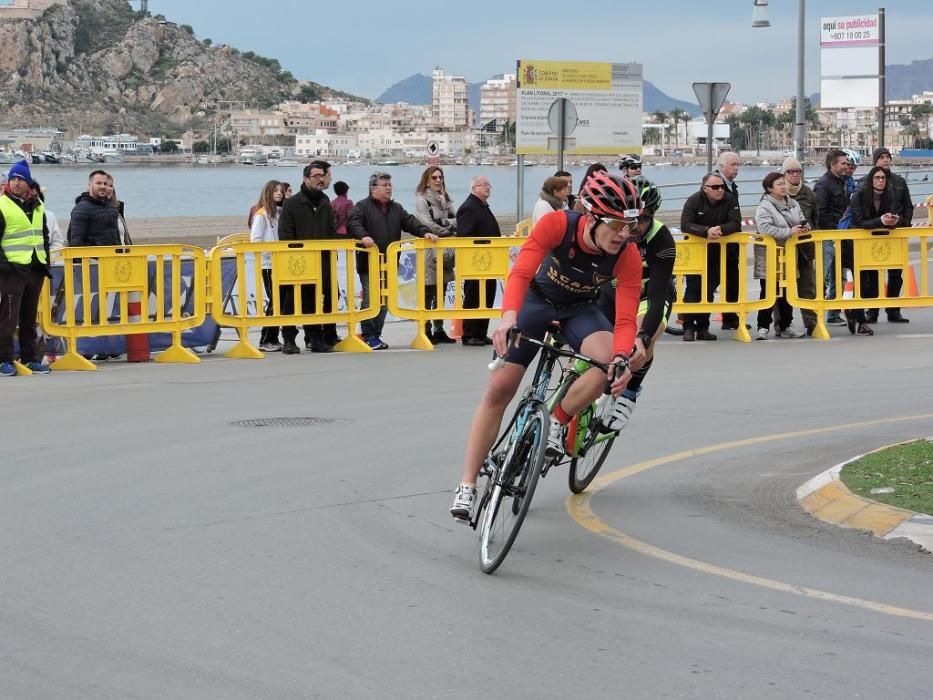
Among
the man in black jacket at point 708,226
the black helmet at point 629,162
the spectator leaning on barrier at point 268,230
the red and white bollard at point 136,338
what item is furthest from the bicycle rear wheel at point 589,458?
the man in black jacket at point 708,226

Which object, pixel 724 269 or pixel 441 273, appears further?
pixel 724 269

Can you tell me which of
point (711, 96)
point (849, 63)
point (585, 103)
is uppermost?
point (849, 63)

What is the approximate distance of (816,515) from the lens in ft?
28.8

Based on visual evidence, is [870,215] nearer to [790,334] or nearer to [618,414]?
[790,334]

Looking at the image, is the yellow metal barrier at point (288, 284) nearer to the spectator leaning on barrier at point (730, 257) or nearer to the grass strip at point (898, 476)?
the spectator leaning on barrier at point (730, 257)

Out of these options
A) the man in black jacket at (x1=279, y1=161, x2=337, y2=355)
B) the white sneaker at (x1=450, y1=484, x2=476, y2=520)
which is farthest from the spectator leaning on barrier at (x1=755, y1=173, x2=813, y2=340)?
the white sneaker at (x1=450, y1=484, x2=476, y2=520)

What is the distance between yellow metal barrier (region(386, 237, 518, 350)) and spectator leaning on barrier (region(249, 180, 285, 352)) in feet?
4.69

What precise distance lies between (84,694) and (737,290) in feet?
47.9

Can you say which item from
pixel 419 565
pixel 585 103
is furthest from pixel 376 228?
pixel 585 103

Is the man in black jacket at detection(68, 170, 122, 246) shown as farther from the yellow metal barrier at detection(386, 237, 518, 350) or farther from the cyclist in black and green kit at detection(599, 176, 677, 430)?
the cyclist in black and green kit at detection(599, 176, 677, 430)

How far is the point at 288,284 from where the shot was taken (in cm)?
1812

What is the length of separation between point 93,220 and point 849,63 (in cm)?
2730

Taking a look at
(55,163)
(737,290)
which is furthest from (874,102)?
(55,163)

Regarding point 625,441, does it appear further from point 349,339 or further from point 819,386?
point 349,339
